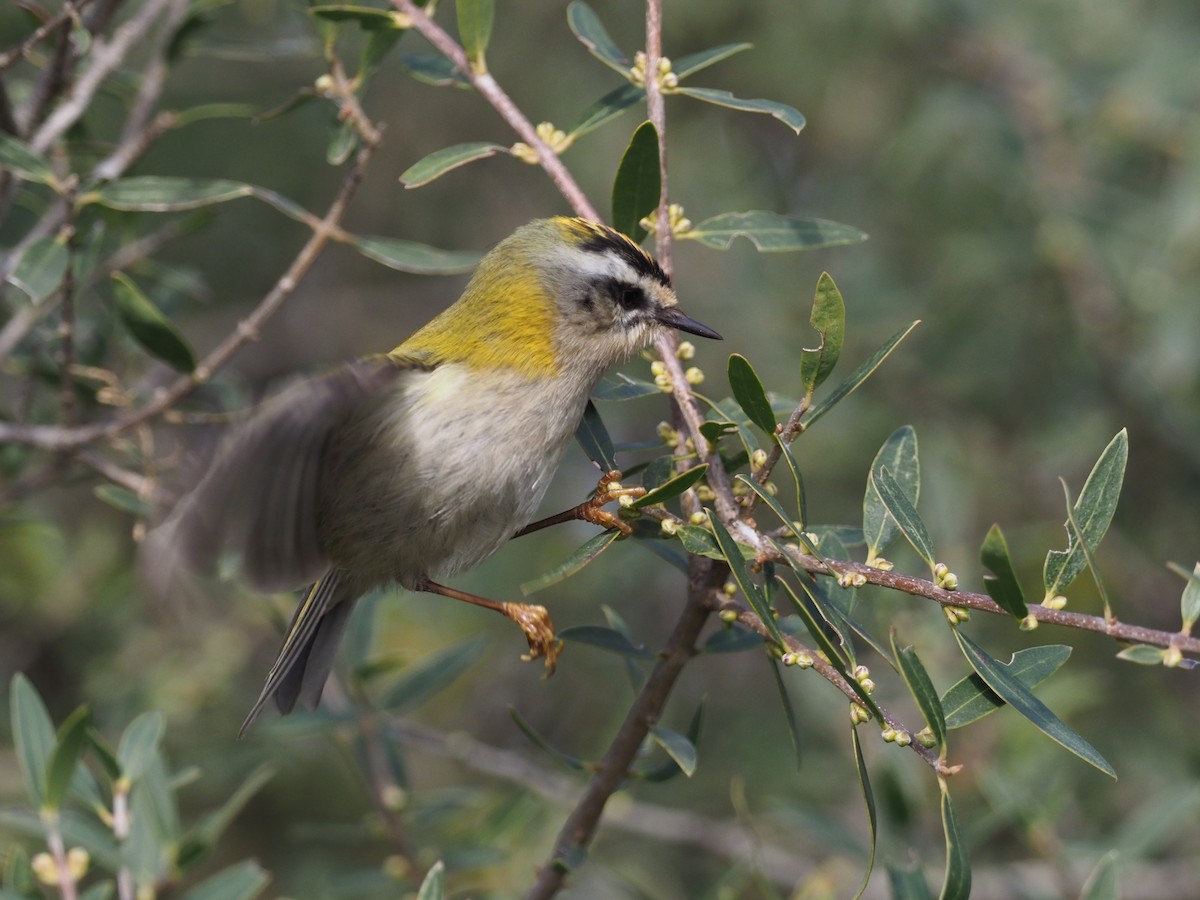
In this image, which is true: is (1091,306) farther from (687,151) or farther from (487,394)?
(487,394)

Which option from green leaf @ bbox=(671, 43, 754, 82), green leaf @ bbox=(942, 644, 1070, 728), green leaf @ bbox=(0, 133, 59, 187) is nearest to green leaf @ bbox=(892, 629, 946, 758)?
green leaf @ bbox=(942, 644, 1070, 728)

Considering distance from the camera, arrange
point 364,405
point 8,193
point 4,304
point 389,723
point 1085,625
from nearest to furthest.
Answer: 1. point 1085,625
2. point 364,405
3. point 8,193
4. point 389,723
5. point 4,304

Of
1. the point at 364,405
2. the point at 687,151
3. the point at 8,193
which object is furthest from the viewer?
the point at 687,151

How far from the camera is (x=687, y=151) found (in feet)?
16.9

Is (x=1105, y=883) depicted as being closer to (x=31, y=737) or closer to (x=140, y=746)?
(x=140, y=746)

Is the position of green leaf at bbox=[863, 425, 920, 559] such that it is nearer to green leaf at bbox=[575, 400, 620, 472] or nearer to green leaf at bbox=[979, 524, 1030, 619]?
green leaf at bbox=[979, 524, 1030, 619]

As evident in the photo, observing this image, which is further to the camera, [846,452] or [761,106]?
[846,452]

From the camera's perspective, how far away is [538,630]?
2.76 meters

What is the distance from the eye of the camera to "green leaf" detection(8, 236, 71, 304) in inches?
95.0

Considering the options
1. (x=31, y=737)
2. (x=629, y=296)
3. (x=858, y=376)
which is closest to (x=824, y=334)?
(x=858, y=376)

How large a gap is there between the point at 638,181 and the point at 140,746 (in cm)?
142

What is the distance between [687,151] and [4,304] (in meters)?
2.73

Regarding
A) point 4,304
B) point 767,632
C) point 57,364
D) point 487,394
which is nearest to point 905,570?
point 487,394

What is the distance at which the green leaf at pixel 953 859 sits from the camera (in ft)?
5.43
